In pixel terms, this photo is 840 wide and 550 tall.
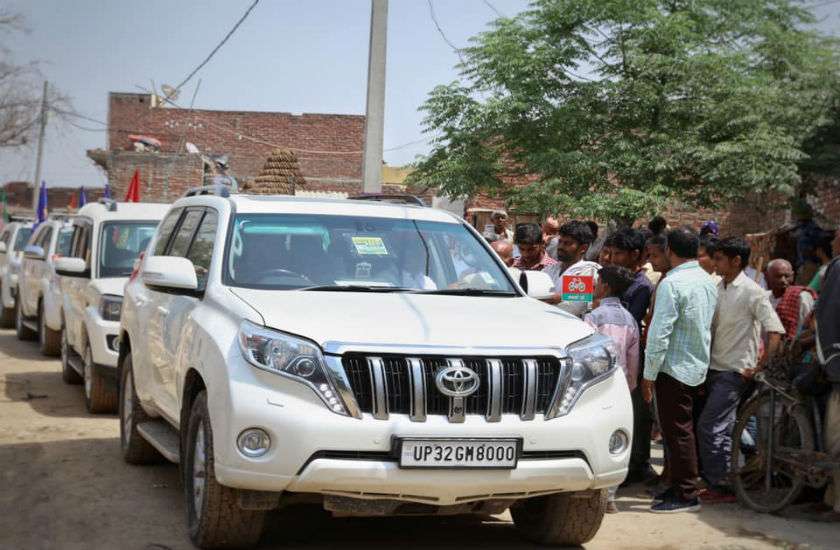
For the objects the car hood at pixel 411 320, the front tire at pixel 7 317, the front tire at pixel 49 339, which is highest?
the car hood at pixel 411 320

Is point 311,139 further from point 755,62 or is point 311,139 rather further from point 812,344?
point 812,344

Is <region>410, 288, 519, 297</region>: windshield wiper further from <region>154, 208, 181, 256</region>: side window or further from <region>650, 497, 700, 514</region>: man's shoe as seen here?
<region>154, 208, 181, 256</region>: side window

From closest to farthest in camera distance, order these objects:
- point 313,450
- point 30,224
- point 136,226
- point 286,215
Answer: point 313,450, point 286,215, point 136,226, point 30,224

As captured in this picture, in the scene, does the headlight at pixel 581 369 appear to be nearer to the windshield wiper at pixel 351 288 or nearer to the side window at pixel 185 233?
the windshield wiper at pixel 351 288

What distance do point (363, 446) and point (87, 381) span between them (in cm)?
645

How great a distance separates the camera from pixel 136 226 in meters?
12.3

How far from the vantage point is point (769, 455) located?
7254mm

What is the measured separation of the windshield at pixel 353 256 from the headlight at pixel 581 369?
1001mm

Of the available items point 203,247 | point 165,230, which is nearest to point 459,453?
point 203,247

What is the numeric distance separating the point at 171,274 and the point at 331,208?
1059 mm

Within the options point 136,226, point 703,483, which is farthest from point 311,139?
point 703,483

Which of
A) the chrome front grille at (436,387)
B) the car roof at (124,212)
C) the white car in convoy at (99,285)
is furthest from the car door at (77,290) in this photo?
the chrome front grille at (436,387)

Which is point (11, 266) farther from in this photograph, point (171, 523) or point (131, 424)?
point (171, 523)

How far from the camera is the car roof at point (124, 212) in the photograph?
1234 cm
